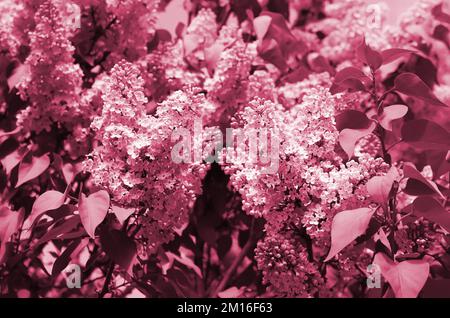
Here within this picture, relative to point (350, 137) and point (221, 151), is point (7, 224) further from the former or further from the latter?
point (350, 137)

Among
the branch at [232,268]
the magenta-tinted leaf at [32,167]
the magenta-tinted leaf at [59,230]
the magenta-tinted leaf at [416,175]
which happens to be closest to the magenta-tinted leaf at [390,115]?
the magenta-tinted leaf at [416,175]

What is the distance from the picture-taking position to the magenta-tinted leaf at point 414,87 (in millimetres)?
1184

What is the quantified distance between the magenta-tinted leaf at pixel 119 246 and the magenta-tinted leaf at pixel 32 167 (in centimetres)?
27

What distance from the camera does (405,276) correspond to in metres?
0.95

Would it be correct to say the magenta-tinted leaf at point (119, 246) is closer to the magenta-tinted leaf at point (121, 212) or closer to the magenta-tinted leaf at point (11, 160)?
the magenta-tinted leaf at point (121, 212)

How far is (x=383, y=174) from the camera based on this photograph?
1.11 metres

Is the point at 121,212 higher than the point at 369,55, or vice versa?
the point at 369,55

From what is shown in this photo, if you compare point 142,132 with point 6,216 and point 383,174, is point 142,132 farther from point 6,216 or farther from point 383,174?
point 383,174

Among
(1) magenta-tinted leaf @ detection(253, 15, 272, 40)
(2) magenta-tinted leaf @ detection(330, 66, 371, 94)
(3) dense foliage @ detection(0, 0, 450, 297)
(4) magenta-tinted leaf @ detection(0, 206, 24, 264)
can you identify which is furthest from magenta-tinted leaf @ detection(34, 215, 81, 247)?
(1) magenta-tinted leaf @ detection(253, 15, 272, 40)

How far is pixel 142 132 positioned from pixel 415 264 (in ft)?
1.68

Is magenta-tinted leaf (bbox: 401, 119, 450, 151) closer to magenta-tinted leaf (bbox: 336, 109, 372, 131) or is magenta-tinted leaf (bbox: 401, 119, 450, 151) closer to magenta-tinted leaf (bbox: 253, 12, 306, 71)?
magenta-tinted leaf (bbox: 336, 109, 372, 131)

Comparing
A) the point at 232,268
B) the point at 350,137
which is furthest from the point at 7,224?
the point at 350,137

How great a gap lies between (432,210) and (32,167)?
31.8 inches
